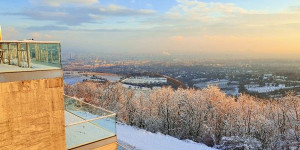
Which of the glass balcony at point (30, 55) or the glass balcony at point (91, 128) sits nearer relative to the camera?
the glass balcony at point (30, 55)

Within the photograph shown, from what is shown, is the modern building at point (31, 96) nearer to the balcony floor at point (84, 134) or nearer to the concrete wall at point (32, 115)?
the concrete wall at point (32, 115)

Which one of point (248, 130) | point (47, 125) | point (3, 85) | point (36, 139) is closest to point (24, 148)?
point (36, 139)

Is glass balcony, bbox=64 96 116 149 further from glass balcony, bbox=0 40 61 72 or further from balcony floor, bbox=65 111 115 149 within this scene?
glass balcony, bbox=0 40 61 72

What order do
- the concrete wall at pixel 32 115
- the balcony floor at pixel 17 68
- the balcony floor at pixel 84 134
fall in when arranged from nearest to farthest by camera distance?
the concrete wall at pixel 32 115 → the balcony floor at pixel 17 68 → the balcony floor at pixel 84 134

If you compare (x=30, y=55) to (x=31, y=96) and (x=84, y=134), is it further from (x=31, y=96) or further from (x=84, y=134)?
(x=84, y=134)

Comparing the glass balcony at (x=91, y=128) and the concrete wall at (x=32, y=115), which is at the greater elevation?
the concrete wall at (x=32, y=115)

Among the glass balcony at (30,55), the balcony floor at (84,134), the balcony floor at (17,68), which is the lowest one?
the balcony floor at (84,134)

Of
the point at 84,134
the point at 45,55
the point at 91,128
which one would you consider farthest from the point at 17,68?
the point at 91,128

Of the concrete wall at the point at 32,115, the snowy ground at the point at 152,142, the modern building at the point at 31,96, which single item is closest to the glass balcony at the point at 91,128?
the modern building at the point at 31,96
